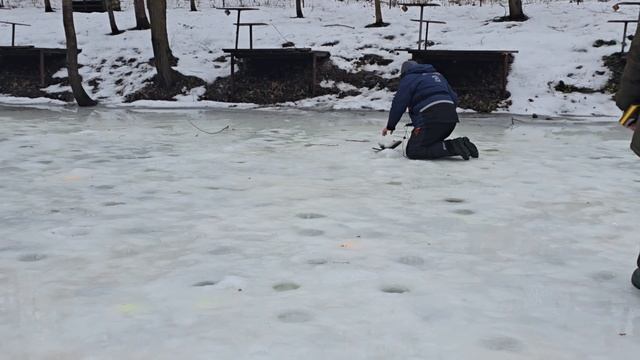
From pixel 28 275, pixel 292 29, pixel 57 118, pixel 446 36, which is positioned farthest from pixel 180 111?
pixel 28 275

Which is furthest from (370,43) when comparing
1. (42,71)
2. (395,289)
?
(395,289)

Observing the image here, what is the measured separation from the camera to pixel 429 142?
734 centimetres

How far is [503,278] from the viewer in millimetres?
3422

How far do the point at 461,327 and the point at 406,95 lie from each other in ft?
15.9

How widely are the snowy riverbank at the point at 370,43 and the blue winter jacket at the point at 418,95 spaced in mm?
6966

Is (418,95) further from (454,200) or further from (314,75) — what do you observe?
(314,75)

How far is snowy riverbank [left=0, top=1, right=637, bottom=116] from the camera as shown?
Result: 14.5 m

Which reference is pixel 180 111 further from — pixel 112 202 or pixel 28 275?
pixel 28 275

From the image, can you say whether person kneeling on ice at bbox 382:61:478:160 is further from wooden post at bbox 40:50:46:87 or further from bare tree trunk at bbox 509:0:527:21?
wooden post at bbox 40:50:46:87

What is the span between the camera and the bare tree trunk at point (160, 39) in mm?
15336

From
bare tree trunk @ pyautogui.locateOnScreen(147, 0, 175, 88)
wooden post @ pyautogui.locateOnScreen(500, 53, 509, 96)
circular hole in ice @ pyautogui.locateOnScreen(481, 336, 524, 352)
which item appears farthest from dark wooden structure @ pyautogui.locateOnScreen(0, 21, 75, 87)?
circular hole in ice @ pyautogui.locateOnScreen(481, 336, 524, 352)

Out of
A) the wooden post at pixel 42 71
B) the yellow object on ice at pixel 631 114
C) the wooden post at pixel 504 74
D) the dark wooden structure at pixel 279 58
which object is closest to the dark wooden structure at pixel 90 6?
the wooden post at pixel 42 71

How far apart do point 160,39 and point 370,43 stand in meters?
5.77

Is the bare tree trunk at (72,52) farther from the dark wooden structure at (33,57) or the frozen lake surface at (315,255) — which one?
the frozen lake surface at (315,255)
